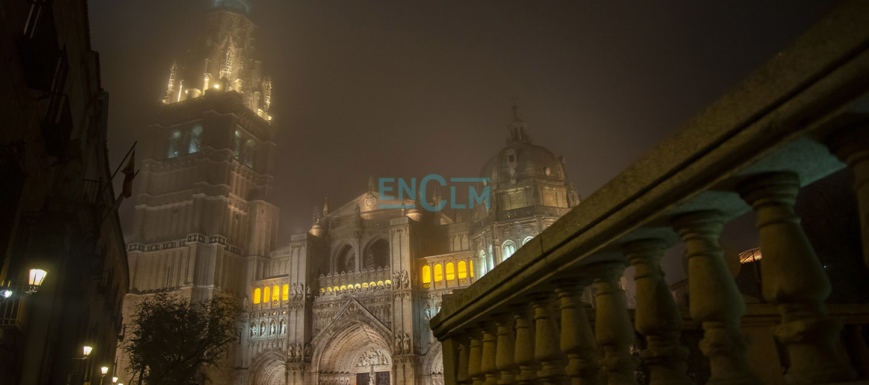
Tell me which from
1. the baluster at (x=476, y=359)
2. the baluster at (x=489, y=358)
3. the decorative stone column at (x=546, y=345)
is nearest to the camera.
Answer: the decorative stone column at (x=546, y=345)

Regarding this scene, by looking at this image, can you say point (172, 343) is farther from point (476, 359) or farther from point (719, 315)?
point (719, 315)

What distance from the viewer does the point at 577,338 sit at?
3238mm

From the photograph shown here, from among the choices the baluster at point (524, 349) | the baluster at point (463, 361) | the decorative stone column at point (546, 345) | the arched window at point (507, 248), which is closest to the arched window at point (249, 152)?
the arched window at point (507, 248)

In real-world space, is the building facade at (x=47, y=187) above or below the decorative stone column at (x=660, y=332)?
above

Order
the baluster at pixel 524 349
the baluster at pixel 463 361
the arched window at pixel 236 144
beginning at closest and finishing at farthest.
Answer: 1. the baluster at pixel 524 349
2. the baluster at pixel 463 361
3. the arched window at pixel 236 144

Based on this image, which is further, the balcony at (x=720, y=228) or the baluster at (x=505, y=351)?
the baluster at (x=505, y=351)

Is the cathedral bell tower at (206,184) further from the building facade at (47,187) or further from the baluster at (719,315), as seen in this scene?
the baluster at (719,315)

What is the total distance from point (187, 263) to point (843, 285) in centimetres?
3983

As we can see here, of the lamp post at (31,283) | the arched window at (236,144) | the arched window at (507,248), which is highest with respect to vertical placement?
the arched window at (236,144)

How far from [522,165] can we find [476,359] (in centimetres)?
3630

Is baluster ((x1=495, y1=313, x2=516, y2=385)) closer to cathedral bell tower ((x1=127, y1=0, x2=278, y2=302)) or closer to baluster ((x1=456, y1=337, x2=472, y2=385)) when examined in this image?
baluster ((x1=456, y1=337, x2=472, y2=385))

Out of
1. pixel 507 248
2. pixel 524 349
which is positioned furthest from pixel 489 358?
pixel 507 248

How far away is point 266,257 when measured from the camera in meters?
45.8

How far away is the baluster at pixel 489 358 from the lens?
14.1 ft
